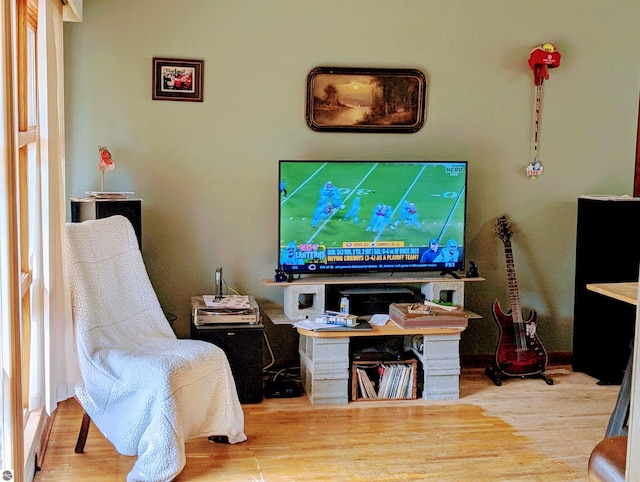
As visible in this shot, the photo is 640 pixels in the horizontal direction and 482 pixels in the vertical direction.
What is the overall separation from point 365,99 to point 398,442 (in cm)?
208

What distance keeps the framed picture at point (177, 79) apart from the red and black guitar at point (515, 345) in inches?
85.0

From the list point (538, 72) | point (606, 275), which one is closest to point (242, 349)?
point (606, 275)

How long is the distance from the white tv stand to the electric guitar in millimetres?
214

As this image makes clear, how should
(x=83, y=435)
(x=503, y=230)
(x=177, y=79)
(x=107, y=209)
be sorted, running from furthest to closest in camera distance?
(x=503, y=230) < (x=177, y=79) < (x=107, y=209) < (x=83, y=435)

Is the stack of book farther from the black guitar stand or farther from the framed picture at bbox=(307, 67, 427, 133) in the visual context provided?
the framed picture at bbox=(307, 67, 427, 133)

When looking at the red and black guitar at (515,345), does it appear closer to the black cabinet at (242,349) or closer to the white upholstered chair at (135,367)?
the black cabinet at (242,349)

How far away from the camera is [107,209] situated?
4.28 meters

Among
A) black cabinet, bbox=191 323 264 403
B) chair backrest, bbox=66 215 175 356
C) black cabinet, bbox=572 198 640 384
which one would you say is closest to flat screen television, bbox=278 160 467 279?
black cabinet, bbox=191 323 264 403

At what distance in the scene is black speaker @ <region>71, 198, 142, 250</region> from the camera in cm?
427

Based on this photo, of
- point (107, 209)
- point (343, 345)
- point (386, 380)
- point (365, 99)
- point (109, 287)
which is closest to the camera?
point (109, 287)

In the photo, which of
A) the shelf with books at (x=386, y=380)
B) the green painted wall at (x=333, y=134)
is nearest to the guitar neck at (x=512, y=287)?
the green painted wall at (x=333, y=134)

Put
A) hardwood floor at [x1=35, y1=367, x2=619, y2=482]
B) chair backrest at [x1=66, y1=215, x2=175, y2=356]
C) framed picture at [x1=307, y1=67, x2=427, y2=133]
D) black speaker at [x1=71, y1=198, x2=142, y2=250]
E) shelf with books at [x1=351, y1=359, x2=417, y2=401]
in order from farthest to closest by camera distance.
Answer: framed picture at [x1=307, y1=67, x2=427, y2=133]
shelf with books at [x1=351, y1=359, x2=417, y2=401]
black speaker at [x1=71, y1=198, x2=142, y2=250]
chair backrest at [x1=66, y1=215, x2=175, y2=356]
hardwood floor at [x1=35, y1=367, x2=619, y2=482]

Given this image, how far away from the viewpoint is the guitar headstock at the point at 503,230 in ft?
16.5

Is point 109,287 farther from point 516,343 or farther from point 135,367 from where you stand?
point 516,343
